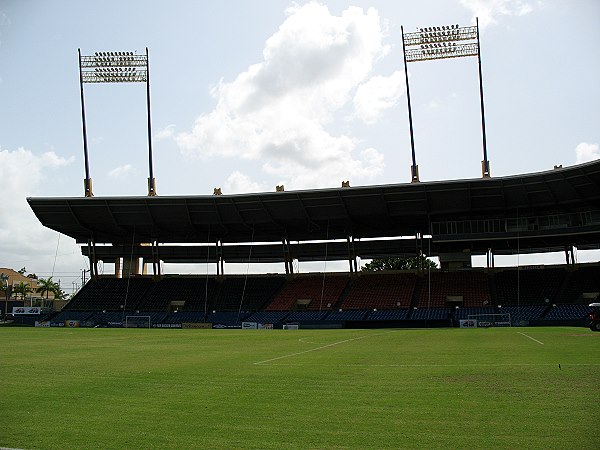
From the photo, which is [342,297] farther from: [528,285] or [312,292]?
[528,285]

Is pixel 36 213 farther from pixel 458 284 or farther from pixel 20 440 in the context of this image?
pixel 20 440

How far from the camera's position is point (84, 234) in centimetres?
7156

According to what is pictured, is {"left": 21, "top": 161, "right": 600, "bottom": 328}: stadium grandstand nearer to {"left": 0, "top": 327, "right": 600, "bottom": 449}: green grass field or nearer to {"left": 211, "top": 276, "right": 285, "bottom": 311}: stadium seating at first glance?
{"left": 211, "top": 276, "right": 285, "bottom": 311}: stadium seating

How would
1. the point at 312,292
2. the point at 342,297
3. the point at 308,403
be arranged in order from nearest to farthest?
the point at 308,403
the point at 342,297
the point at 312,292

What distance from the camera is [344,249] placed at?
2662 inches

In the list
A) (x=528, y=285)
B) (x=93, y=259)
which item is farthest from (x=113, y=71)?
(x=528, y=285)

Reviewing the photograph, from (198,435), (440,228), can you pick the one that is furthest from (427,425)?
(440,228)

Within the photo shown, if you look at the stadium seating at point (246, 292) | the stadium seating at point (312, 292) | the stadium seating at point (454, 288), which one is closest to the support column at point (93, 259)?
the stadium seating at point (246, 292)

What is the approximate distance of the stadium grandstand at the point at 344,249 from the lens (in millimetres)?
54031

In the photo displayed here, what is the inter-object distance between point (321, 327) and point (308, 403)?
45.1 m

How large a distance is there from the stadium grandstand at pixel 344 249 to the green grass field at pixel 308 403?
120 feet

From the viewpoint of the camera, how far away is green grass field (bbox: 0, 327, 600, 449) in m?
8.44

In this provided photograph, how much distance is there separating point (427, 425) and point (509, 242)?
54739 millimetres

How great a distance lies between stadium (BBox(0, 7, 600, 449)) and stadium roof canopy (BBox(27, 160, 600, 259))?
0.22 meters
